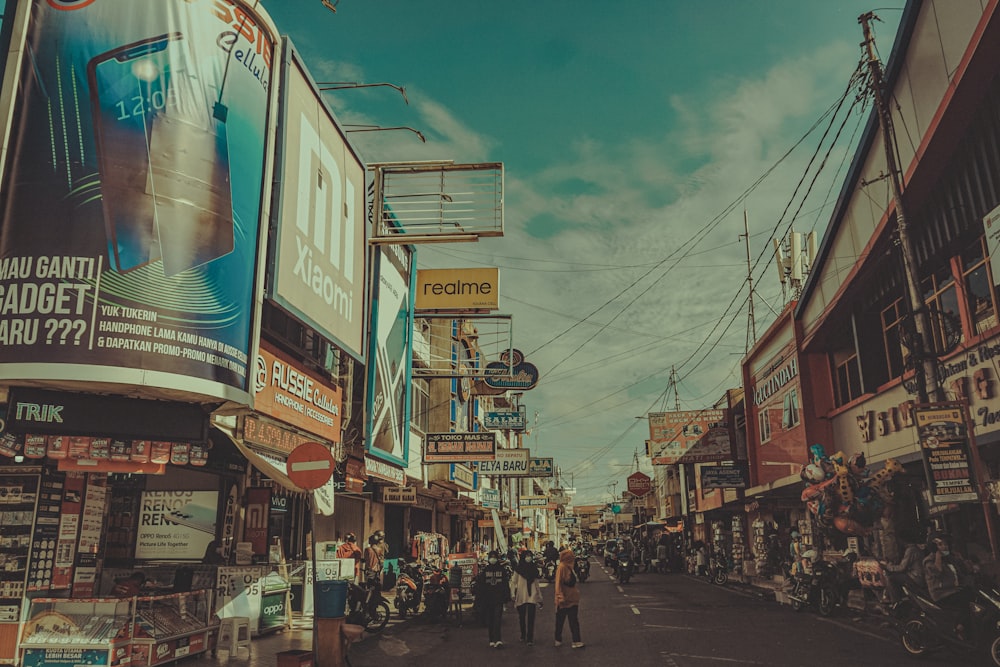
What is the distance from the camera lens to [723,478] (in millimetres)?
31469

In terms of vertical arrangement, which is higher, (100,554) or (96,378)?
(96,378)

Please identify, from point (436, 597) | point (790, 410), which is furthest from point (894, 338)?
point (436, 597)

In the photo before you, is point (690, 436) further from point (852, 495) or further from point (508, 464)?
point (852, 495)

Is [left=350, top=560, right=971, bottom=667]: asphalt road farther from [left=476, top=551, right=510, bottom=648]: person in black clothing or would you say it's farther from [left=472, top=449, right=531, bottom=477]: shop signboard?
[left=472, top=449, right=531, bottom=477]: shop signboard

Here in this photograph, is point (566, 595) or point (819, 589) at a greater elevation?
point (566, 595)

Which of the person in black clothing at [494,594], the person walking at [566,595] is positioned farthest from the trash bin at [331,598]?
the person walking at [566,595]

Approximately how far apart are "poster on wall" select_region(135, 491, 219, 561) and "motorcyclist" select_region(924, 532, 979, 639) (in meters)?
12.2

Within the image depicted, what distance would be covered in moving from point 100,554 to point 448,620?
7.95 meters

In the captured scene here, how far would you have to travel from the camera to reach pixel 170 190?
10.3 meters

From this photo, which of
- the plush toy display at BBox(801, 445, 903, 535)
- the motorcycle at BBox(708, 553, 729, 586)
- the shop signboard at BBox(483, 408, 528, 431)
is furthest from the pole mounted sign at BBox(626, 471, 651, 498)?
the plush toy display at BBox(801, 445, 903, 535)

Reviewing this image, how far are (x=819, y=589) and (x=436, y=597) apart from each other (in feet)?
29.7

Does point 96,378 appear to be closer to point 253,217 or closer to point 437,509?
point 253,217

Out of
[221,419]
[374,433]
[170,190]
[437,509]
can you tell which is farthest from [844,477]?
[437,509]

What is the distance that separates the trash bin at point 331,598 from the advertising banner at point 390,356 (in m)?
8.35
